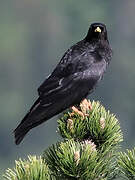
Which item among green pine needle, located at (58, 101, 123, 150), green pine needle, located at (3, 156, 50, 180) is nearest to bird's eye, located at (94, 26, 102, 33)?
green pine needle, located at (58, 101, 123, 150)

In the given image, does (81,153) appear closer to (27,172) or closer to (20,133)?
(27,172)

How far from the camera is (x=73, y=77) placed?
717 centimetres

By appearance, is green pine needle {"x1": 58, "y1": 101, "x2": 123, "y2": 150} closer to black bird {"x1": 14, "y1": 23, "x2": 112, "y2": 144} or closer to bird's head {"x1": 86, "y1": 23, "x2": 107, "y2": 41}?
black bird {"x1": 14, "y1": 23, "x2": 112, "y2": 144}

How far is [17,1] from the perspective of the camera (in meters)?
198

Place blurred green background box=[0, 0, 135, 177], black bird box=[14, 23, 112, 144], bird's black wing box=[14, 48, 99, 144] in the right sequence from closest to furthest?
bird's black wing box=[14, 48, 99, 144], black bird box=[14, 23, 112, 144], blurred green background box=[0, 0, 135, 177]

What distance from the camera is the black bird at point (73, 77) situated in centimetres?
661

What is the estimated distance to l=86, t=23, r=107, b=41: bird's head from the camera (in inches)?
306

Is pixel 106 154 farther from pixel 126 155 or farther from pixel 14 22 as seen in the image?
pixel 14 22

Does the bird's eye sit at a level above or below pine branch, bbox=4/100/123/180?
above

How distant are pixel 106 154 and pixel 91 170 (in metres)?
0.28

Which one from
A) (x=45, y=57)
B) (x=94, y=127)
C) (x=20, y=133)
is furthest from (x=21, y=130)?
(x=45, y=57)

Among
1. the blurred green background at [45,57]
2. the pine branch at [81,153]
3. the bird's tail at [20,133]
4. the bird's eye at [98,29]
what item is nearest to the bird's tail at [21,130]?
the bird's tail at [20,133]

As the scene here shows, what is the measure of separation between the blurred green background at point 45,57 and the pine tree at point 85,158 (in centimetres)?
10228

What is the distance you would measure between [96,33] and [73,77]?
83cm
